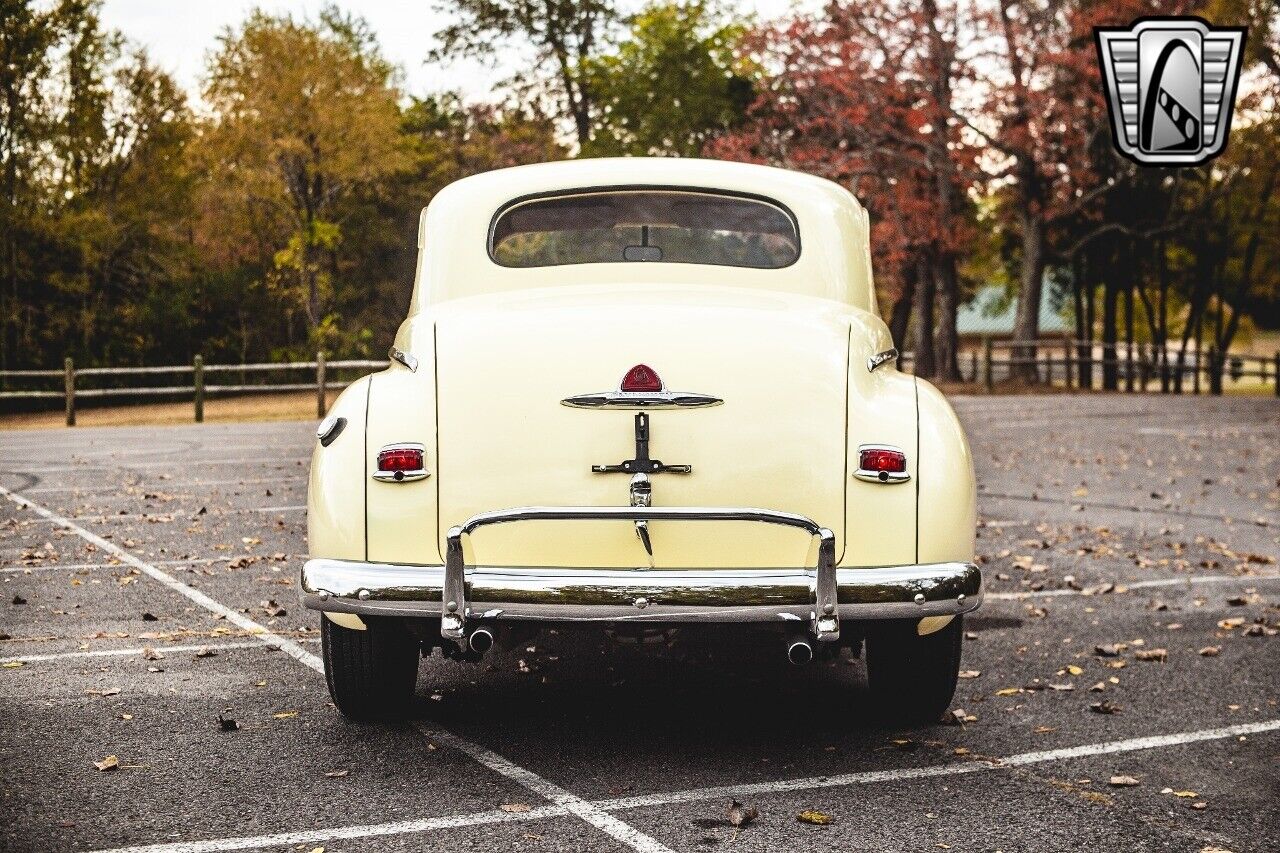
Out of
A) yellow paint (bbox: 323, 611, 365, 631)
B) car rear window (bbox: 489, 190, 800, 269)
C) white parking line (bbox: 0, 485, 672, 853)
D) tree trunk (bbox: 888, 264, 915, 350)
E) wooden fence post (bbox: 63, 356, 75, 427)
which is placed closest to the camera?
white parking line (bbox: 0, 485, 672, 853)

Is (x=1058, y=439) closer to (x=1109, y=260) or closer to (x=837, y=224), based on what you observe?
(x=837, y=224)

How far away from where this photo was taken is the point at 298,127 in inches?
1417

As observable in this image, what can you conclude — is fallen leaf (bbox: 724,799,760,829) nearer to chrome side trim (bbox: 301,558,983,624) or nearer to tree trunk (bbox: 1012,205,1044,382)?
chrome side trim (bbox: 301,558,983,624)

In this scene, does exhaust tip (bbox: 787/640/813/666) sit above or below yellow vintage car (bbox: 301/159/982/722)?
below

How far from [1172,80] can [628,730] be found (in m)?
14.9

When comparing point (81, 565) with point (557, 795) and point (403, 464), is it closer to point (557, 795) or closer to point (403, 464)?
point (403, 464)

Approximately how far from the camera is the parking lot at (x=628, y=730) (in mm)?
3947

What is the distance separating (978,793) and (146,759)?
2517 millimetres

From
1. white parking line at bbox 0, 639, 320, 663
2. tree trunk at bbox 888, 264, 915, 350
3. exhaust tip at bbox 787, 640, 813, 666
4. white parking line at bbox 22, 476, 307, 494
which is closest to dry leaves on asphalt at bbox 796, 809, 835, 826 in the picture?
exhaust tip at bbox 787, 640, 813, 666

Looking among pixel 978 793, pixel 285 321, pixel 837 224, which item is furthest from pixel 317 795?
pixel 285 321

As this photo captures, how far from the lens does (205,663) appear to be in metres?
6.01

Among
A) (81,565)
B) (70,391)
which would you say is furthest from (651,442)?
(70,391)

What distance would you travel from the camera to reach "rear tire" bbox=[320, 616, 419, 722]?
16.2ft

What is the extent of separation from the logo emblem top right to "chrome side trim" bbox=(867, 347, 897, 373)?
11982 mm
